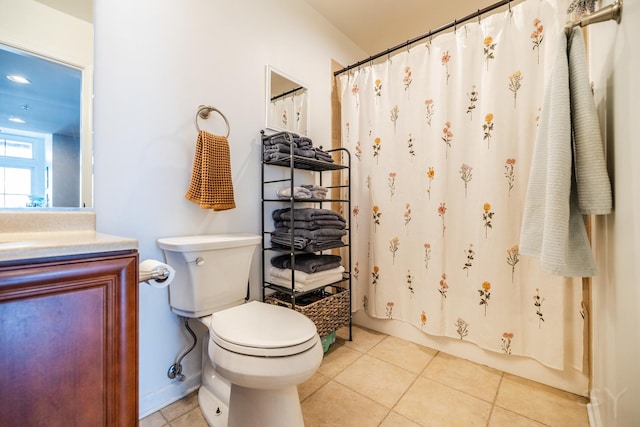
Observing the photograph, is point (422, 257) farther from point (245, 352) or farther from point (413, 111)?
point (245, 352)

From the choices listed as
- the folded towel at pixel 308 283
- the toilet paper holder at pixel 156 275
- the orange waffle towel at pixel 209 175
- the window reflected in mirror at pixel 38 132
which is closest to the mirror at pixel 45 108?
the window reflected in mirror at pixel 38 132

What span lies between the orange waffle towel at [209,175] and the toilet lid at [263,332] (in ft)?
1.72

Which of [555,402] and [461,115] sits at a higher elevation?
[461,115]

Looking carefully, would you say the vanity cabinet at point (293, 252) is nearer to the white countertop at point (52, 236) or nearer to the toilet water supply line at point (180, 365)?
the toilet water supply line at point (180, 365)

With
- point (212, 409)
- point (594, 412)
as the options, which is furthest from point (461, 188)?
point (212, 409)

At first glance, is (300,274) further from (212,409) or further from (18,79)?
(18,79)

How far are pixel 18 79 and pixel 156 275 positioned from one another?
33.6 inches

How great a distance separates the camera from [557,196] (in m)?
0.79

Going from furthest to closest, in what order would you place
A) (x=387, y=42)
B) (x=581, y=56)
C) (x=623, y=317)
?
(x=387, y=42) → (x=581, y=56) → (x=623, y=317)

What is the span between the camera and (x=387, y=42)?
2.36m

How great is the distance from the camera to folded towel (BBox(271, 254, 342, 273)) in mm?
1598

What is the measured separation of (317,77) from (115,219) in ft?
5.34

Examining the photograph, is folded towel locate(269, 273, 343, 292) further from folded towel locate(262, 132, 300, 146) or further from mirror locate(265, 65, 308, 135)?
mirror locate(265, 65, 308, 135)

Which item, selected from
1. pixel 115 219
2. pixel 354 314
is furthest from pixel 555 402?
pixel 115 219
